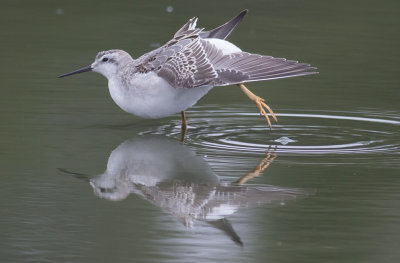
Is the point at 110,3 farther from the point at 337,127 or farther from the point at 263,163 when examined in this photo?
the point at 263,163

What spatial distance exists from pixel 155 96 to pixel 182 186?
1.98m

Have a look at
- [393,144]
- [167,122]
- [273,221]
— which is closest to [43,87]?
[167,122]

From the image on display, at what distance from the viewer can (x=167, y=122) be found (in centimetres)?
1042

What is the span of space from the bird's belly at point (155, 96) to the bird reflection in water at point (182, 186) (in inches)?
24.6

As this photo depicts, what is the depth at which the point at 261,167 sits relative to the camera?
8.14 metres

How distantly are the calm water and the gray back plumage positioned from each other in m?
0.69

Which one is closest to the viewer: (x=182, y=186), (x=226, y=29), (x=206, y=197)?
(x=206, y=197)

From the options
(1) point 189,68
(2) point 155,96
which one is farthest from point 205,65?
(2) point 155,96

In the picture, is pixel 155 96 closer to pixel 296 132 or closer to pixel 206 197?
pixel 296 132

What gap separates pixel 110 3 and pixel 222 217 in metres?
11.4

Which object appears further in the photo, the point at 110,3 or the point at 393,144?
the point at 110,3

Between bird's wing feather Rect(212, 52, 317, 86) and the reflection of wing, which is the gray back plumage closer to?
bird's wing feather Rect(212, 52, 317, 86)

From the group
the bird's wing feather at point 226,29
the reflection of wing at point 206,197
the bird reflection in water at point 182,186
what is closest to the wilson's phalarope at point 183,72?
the bird's wing feather at point 226,29

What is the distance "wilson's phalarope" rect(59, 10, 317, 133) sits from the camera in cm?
870
